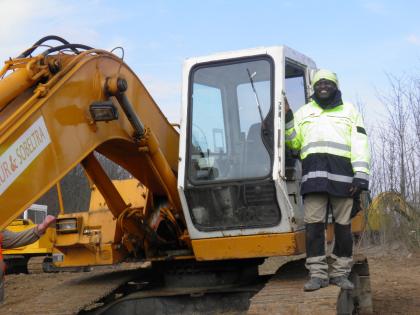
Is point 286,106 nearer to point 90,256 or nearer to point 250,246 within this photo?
point 250,246

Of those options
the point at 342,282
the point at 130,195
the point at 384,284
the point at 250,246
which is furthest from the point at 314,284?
the point at 384,284

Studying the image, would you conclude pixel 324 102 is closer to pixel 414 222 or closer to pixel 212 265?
pixel 212 265

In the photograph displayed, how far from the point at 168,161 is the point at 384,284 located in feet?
18.8

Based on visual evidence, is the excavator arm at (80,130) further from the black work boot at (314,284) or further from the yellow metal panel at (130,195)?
the black work boot at (314,284)

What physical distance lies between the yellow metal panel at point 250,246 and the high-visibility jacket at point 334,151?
441 mm

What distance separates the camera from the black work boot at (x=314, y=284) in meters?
5.08

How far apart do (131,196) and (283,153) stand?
2.05 m

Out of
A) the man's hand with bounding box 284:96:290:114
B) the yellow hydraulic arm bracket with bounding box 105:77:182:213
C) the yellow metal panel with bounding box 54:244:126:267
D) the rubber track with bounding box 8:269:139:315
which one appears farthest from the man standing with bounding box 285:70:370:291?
the rubber track with bounding box 8:269:139:315

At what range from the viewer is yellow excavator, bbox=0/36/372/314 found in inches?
180

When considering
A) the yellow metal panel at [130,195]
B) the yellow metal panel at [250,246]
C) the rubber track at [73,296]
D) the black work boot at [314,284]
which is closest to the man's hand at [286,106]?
the yellow metal panel at [250,246]

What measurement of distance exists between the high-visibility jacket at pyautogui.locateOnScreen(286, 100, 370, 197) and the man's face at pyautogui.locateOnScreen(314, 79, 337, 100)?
0.34 feet

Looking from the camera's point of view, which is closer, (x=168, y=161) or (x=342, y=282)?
(x=342, y=282)

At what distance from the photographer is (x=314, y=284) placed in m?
5.12

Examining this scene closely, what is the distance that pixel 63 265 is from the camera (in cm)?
666
